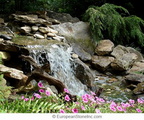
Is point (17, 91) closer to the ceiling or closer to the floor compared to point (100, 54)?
closer to the ceiling

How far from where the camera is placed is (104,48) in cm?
632

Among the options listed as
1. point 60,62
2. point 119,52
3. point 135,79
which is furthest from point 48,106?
point 119,52

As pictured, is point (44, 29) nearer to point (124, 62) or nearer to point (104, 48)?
point (104, 48)

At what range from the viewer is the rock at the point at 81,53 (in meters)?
5.90

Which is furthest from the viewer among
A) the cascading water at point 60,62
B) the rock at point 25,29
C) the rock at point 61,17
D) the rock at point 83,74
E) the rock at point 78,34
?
the rock at point 61,17

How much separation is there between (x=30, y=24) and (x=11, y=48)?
78.1 inches

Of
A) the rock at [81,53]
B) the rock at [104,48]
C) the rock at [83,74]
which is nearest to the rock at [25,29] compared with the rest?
the rock at [81,53]

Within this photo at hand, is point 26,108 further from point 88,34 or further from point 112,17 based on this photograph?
point 112,17

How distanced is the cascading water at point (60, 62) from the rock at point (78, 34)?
4.42 feet

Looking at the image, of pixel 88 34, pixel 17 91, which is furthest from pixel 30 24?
pixel 17 91

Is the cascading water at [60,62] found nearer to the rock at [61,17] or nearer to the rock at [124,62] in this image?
the rock at [124,62]

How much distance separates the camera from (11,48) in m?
4.00

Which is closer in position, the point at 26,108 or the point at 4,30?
the point at 26,108

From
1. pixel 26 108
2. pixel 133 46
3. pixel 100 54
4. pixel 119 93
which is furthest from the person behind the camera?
pixel 133 46
